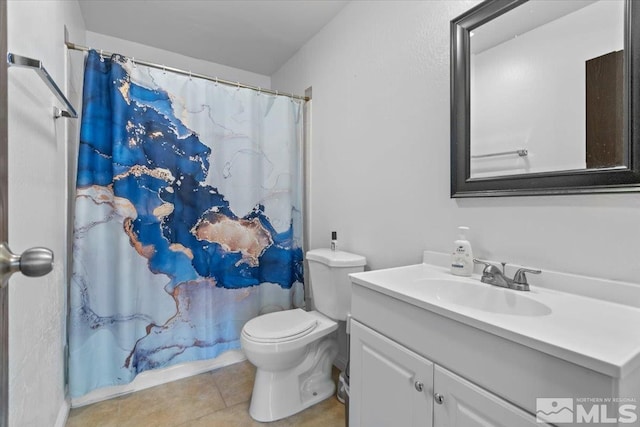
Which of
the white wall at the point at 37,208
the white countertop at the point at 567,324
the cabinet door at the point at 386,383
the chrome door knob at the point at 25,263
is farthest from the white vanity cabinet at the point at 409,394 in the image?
the white wall at the point at 37,208

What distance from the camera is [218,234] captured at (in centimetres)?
195

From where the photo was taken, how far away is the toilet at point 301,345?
1.48m

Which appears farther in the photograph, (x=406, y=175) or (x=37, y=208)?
(x=406, y=175)

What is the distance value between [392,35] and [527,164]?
1.01 meters

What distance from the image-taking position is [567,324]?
695 millimetres

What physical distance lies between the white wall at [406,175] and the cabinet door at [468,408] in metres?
0.54

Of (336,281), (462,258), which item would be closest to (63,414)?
(336,281)

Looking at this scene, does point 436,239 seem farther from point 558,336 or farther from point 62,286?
point 62,286

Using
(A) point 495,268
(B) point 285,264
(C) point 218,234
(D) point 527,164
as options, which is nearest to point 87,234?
(C) point 218,234

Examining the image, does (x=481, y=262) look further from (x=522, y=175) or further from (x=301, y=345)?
(x=301, y=345)

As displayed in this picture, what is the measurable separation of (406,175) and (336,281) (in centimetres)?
71

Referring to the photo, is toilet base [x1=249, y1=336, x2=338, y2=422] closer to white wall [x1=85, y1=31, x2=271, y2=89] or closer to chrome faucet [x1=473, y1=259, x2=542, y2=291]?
chrome faucet [x1=473, y1=259, x2=542, y2=291]

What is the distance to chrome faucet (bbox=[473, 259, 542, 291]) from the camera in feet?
3.23

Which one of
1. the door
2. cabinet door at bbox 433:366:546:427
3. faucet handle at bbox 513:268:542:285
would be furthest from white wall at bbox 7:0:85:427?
faucet handle at bbox 513:268:542:285
